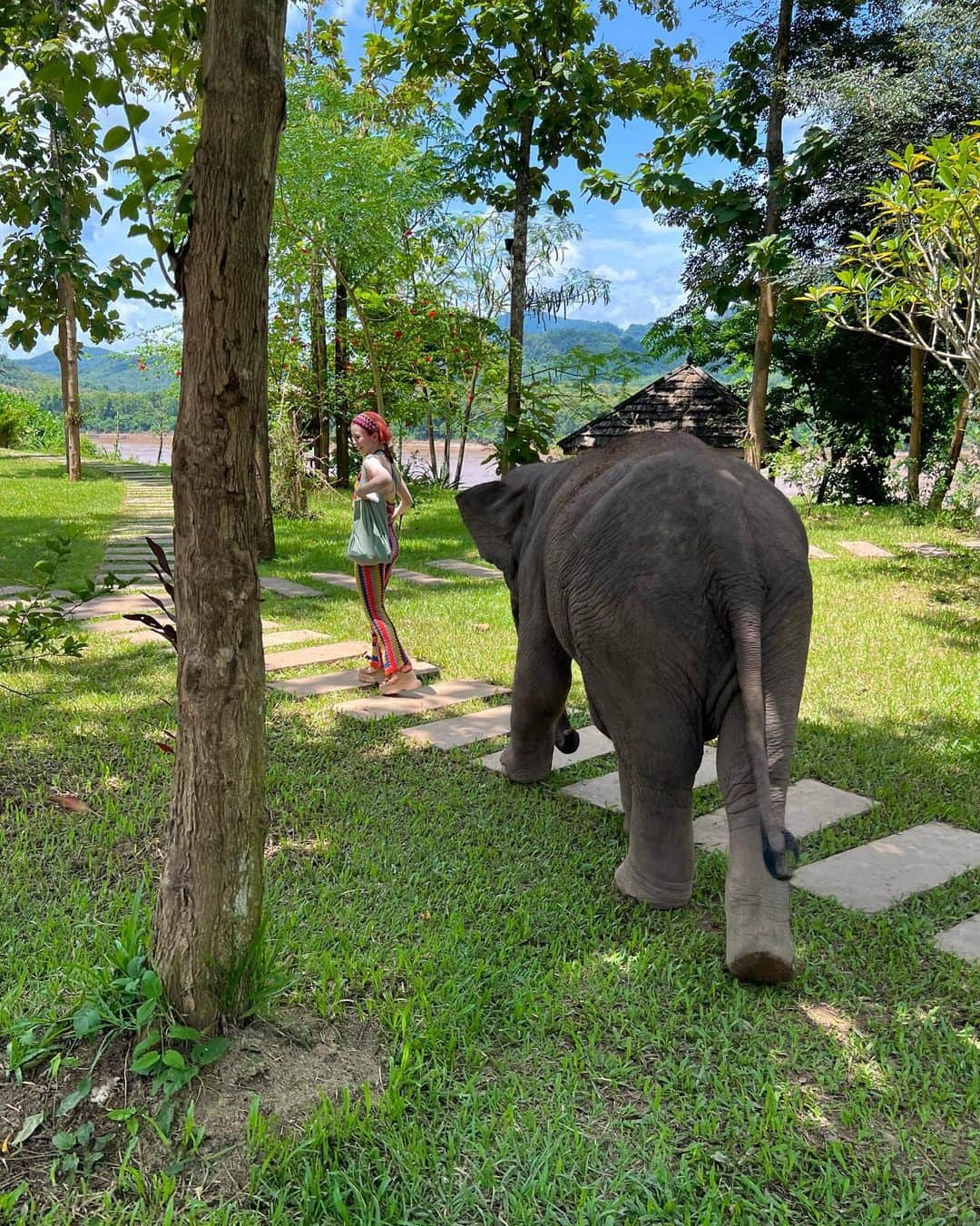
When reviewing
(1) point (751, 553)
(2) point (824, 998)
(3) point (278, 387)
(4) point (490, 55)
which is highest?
(4) point (490, 55)

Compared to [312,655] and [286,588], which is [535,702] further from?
[286,588]

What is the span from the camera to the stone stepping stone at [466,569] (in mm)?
9312

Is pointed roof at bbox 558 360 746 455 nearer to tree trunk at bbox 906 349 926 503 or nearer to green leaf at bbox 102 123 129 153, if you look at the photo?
tree trunk at bbox 906 349 926 503

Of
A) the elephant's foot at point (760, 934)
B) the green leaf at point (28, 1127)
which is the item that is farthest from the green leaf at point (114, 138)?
the elephant's foot at point (760, 934)

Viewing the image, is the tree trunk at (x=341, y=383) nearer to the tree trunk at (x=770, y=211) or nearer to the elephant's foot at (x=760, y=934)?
the tree trunk at (x=770, y=211)

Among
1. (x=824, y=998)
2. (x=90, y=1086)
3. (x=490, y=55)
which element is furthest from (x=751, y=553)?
(x=490, y=55)

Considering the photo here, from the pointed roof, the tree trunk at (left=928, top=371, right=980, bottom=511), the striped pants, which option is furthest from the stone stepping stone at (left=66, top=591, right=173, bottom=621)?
the tree trunk at (left=928, top=371, right=980, bottom=511)

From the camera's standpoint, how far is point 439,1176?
1956 mm

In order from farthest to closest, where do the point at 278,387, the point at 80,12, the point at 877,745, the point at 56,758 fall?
1. the point at 278,387
2. the point at 877,745
3. the point at 56,758
4. the point at 80,12

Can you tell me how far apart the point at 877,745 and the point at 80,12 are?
447 cm

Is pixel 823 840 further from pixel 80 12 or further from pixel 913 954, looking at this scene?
pixel 80 12

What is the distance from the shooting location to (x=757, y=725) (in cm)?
269

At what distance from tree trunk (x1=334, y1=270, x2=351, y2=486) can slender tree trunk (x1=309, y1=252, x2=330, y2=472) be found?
7.7 inches

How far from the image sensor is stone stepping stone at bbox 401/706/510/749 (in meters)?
4.74
